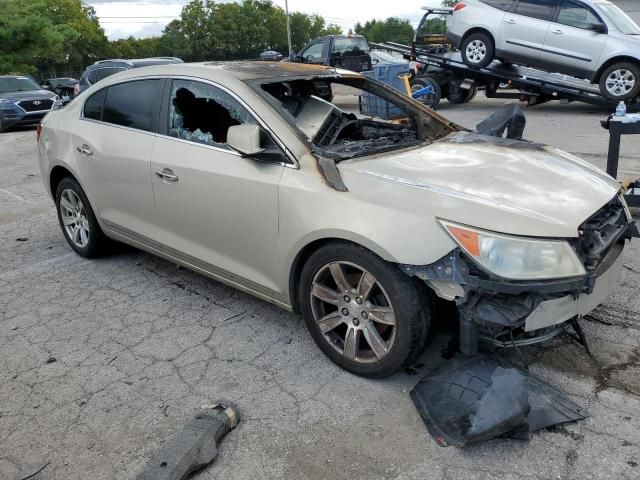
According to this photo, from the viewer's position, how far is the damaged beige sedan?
2.53 meters

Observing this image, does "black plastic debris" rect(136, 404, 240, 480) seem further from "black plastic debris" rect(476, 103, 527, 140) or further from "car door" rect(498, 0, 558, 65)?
"car door" rect(498, 0, 558, 65)

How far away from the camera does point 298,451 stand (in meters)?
2.50

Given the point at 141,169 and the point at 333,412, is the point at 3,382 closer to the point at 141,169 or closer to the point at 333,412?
the point at 141,169

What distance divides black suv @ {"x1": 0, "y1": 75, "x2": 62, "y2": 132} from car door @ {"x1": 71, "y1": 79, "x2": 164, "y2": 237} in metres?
10.5

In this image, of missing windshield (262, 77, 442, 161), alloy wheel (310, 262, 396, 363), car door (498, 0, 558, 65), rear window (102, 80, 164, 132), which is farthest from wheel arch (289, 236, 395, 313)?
car door (498, 0, 558, 65)

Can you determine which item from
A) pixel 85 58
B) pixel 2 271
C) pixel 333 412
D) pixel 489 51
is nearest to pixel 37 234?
pixel 2 271

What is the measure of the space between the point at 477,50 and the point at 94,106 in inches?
430

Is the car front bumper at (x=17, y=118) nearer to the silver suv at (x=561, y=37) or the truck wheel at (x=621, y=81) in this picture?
the silver suv at (x=561, y=37)

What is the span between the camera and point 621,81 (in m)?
11.7

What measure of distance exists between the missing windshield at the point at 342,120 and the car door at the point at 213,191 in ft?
1.10

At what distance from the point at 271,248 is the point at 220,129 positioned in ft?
3.11

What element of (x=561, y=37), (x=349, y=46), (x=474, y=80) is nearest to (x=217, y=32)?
(x=349, y=46)

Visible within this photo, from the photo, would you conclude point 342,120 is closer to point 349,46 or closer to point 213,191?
point 213,191

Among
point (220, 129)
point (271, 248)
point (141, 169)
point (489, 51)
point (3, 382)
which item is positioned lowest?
point (3, 382)
